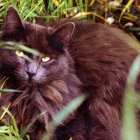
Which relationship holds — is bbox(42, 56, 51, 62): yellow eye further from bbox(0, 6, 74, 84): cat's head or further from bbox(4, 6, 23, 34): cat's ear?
bbox(4, 6, 23, 34): cat's ear

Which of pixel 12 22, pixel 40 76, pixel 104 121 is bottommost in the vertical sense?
pixel 104 121

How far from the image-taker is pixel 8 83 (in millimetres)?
1965

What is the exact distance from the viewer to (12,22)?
1.81 metres

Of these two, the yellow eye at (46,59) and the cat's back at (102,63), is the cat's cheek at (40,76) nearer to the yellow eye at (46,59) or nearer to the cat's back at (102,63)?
the yellow eye at (46,59)

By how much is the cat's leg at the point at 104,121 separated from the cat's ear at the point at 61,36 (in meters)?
0.59

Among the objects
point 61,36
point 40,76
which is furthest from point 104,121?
point 61,36

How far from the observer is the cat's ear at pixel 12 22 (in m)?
1.76

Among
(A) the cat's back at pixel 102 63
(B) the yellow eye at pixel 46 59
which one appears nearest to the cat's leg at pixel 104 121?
(A) the cat's back at pixel 102 63

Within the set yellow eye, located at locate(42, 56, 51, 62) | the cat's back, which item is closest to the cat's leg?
the cat's back

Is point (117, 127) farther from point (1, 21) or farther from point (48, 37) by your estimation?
point (1, 21)

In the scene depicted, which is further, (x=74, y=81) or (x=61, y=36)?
(x=74, y=81)

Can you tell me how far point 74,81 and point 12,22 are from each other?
0.67 meters

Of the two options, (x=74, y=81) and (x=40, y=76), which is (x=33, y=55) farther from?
Answer: (x=74, y=81)

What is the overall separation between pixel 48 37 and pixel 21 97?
20.6 inches
